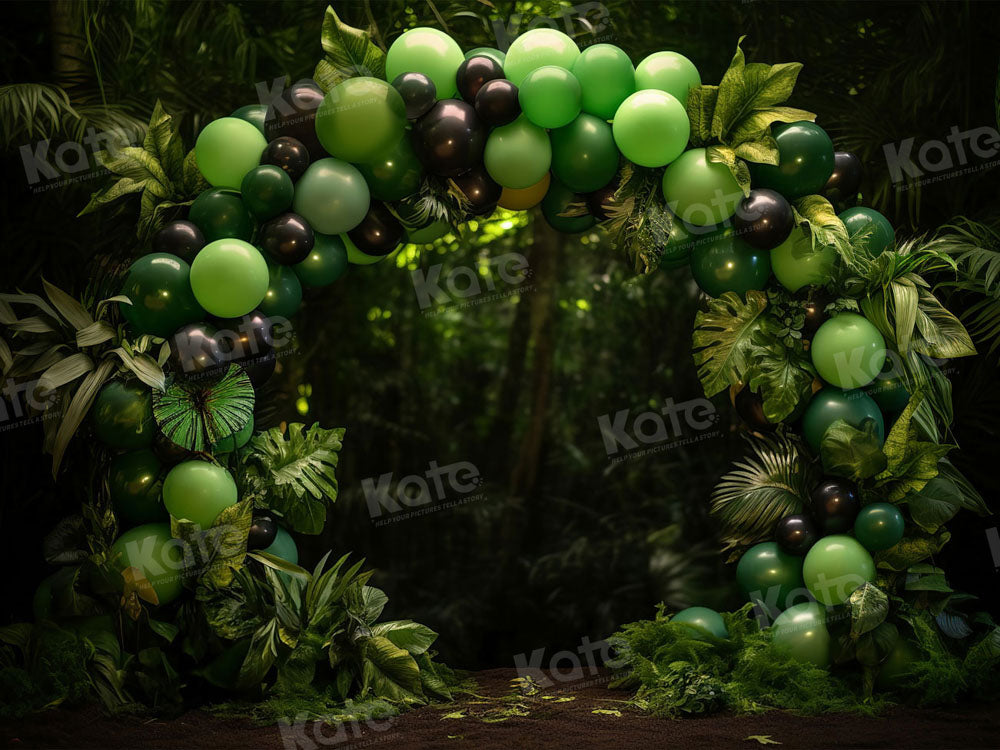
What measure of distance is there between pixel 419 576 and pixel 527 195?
9.61ft

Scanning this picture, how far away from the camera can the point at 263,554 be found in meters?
3.30

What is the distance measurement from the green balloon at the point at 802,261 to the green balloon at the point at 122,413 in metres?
2.32

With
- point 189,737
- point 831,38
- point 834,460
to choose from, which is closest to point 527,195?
point 834,460

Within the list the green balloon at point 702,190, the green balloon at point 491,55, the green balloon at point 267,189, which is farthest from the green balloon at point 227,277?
the green balloon at point 702,190

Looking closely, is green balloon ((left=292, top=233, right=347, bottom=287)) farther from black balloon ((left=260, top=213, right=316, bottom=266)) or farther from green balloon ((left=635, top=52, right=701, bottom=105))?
green balloon ((left=635, top=52, right=701, bottom=105))

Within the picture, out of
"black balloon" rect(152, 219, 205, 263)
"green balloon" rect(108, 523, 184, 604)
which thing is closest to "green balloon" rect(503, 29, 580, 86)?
"black balloon" rect(152, 219, 205, 263)

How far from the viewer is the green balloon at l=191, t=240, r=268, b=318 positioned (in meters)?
3.18

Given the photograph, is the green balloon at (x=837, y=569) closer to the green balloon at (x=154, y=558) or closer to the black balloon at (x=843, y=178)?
the black balloon at (x=843, y=178)

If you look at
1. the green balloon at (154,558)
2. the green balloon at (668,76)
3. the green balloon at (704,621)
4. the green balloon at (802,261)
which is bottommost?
the green balloon at (704,621)

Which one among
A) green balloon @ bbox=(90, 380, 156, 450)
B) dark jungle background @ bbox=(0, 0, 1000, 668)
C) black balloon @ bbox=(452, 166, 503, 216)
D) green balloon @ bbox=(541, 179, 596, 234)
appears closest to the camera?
green balloon @ bbox=(90, 380, 156, 450)

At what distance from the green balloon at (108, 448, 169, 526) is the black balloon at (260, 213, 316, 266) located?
0.84 meters

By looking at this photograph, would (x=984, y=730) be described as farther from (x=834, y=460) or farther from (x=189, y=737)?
(x=189, y=737)

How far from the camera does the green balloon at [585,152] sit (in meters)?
3.40

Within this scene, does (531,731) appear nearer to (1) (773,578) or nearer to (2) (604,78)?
(1) (773,578)
